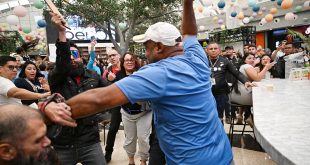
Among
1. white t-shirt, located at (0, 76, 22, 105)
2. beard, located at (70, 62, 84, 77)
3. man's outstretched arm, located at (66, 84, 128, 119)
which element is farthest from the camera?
white t-shirt, located at (0, 76, 22, 105)

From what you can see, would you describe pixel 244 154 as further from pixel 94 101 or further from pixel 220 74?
pixel 94 101

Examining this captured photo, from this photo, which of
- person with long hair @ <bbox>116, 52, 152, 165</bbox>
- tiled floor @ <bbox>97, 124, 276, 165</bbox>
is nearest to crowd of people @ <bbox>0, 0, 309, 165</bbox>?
person with long hair @ <bbox>116, 52, 152, 165</bbox>

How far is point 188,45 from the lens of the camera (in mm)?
2232

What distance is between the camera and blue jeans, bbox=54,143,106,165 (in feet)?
8.71

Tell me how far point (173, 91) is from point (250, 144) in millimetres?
4015

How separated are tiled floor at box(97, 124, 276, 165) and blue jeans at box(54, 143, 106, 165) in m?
1.87

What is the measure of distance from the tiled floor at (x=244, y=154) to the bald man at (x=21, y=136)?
11.2ft

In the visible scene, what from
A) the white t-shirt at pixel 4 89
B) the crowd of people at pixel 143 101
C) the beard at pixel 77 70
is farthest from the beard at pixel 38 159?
the white t-shirt at pixel 4 89

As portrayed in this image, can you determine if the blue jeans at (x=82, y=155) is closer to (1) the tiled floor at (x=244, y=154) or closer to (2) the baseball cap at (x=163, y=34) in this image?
(2) the baseball cap at (x=163, y=34)

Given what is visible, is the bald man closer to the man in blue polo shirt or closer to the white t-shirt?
the man in blue polo shirt

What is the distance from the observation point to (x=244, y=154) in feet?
15.1

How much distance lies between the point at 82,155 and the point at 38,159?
60.2 inches

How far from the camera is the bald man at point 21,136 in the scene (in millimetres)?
1146

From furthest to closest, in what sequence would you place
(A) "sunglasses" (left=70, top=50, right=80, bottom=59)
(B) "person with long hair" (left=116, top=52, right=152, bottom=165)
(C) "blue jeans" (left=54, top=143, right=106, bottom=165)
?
(B) "person with long hair" (left=116, top=52, right=152, bottom=165), (A) "sunglasses" (left=70, top=50, right=80, bottom=59), (C) "blue jeans" (left=54, top=143, right=106, bottom=165)
